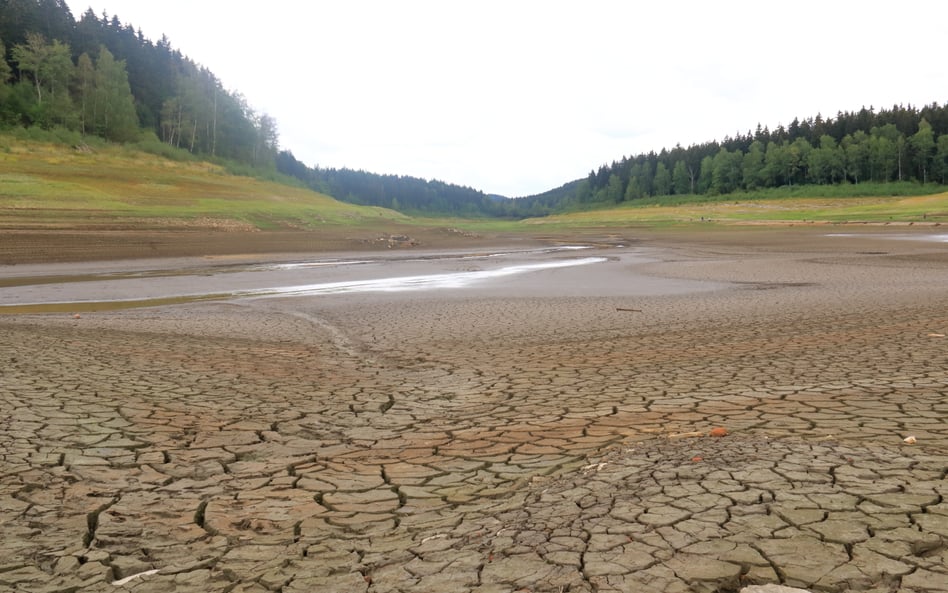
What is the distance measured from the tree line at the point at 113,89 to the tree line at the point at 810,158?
75135 millimetres

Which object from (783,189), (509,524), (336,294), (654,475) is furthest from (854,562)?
(783,189)

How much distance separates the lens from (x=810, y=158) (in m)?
95.8

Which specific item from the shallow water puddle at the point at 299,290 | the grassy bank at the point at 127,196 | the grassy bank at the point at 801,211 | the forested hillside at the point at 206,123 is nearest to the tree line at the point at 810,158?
the forested hillside at the point at 206,123

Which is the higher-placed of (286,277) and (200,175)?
(200,175)

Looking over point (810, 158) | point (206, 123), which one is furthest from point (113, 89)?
point (810, 158)

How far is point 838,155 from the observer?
92875mm

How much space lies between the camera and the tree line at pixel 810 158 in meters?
91.1

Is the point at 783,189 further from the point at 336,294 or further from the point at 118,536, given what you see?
the point at 118,536

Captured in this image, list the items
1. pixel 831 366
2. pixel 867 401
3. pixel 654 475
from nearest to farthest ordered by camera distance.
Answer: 1. pixel 654 475
2. pixel 867 401
3. pixel 831 366

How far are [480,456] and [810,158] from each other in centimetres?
10679

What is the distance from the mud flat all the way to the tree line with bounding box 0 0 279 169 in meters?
63.0

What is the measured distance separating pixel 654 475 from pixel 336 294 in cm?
1440

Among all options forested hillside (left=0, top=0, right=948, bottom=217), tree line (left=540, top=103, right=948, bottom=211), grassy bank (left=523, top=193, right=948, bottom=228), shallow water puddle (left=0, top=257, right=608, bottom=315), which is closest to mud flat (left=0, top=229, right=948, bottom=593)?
shallow water puddle (left=0, top=257, right=608, bottom=315)

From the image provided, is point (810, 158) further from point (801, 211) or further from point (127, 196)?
point (127, 196)
